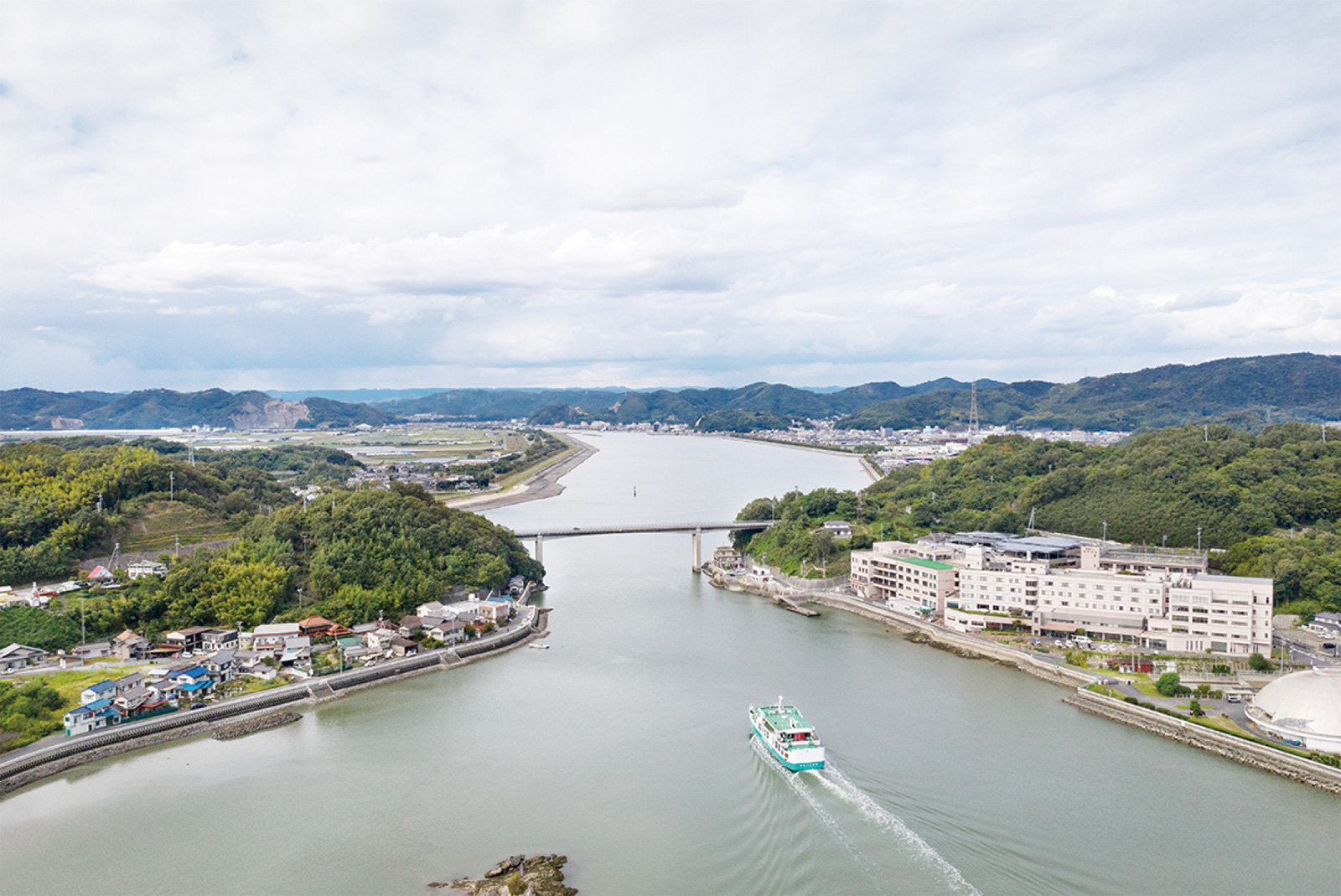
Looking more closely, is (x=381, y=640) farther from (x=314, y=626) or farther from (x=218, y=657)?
(x=218, y=657)

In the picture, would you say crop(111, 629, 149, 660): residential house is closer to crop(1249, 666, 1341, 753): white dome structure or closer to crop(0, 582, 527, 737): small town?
crop(0, 582, 527, 737): small town

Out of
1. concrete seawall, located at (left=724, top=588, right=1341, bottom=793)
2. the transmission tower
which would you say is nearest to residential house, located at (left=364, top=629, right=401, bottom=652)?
concrete seawall, located at (left=724, top=588, right=1341, bottom=793)

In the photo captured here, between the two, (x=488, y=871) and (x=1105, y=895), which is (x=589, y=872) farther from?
(x=1105, y=895)

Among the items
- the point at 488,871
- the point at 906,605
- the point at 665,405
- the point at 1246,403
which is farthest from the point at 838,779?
the point at 665,405

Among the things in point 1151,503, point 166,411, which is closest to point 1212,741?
point 1151,503

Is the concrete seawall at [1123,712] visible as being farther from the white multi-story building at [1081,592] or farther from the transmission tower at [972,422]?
the transmission tower at [972,422]

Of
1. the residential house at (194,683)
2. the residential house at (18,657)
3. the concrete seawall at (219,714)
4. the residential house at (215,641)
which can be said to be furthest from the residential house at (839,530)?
the residential house at (18,657)
